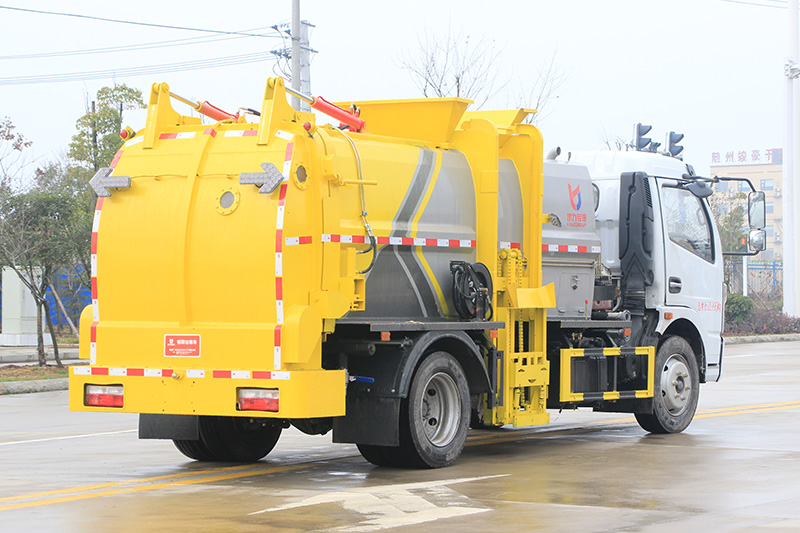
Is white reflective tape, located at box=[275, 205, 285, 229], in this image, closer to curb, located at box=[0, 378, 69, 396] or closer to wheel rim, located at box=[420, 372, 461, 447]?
wheel rim, located at box=[420, 372, 461, 447]

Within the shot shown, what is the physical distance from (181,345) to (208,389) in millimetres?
468

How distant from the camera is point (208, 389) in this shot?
965cm

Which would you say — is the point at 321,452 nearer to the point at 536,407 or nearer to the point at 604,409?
the point at 536,407

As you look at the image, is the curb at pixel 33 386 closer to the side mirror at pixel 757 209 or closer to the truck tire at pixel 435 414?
the truck tire at pixel 435 414

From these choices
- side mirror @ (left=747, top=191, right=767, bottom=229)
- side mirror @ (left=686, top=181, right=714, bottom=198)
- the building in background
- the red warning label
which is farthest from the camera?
the building in background

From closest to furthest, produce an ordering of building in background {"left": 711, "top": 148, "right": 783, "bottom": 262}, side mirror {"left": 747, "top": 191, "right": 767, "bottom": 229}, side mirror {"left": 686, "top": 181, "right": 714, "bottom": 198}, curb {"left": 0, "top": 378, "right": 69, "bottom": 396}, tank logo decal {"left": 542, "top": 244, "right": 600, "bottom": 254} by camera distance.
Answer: tank logo decal {"left": 542, "top": 244, "right": 600, "bottom": 254}, side mirror {"left": 747, "top": 191, "right": 767, "bottom": 229}, side mirror {"left": 686, "top": 181, "right": 714, "bottom": 198}, curb {"left": 0, "top": 378, "right": 69, "bottom": 396}, building in background {"left": 711, "top": 148, "right": 783, "bottom": 262}

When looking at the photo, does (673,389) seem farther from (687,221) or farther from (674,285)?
(687,221)

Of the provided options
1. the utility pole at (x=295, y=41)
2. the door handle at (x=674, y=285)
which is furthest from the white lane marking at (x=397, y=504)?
the utility pole at (x=295, y=41)

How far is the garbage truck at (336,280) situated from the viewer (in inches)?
377

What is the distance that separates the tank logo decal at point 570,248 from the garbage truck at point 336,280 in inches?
1.1

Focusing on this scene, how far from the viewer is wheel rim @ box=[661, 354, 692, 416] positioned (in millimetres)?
13562

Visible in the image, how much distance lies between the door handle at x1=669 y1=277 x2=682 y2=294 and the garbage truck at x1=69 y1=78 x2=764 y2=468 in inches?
59.3

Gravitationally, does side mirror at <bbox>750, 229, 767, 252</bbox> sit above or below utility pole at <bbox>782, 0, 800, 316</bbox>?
below

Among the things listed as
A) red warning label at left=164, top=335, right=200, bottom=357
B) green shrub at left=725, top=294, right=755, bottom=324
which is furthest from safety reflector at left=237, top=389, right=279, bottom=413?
green shrub at left=725, top=294, right=755, bottom=324
